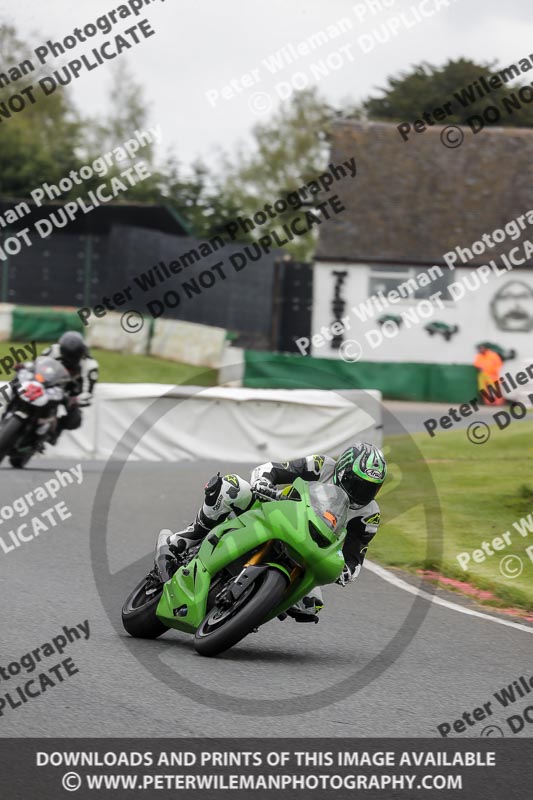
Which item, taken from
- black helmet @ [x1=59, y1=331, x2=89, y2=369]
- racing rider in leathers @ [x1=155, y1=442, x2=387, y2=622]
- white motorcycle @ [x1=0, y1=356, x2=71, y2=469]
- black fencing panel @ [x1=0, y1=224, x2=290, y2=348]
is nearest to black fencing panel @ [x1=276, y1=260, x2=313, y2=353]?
black fencing panel @ [x1=0, y1=224, x2=290, y2=348]

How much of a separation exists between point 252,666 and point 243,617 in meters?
0.54

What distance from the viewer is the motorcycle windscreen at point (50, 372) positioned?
609 inches

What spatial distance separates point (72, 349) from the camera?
15742 mm

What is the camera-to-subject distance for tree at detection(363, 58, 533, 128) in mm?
52156

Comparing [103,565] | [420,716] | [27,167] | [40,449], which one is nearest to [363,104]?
[27,167]

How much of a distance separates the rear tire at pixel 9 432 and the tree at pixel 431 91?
39.3 meters

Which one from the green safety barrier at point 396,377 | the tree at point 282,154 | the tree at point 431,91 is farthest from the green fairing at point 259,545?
the tree at point 282,154

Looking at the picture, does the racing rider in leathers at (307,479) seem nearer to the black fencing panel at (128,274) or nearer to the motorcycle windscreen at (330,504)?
the motorcycle windscreen at (330,504)

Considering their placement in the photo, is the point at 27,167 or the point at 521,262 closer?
the point at 521,262

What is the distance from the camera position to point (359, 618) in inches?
359

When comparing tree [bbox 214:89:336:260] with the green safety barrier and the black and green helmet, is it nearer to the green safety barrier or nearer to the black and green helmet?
the green safety barrier

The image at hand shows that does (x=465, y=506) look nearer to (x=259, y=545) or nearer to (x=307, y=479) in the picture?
(x=307, y=479)
